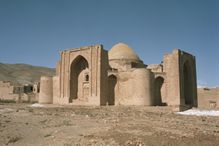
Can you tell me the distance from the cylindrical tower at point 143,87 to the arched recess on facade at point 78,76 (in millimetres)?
6675

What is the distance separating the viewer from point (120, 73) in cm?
2909

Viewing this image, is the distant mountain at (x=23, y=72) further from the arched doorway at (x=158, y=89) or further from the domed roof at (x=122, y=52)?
the arched doorway at (x=158, y=89)

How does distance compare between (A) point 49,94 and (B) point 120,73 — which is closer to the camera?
(B) point 120,73

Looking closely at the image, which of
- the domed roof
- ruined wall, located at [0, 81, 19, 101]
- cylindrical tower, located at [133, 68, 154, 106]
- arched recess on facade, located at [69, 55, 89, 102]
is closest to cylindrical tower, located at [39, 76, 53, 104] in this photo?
arched recess on facade, located at [69, 55, 89, 102]

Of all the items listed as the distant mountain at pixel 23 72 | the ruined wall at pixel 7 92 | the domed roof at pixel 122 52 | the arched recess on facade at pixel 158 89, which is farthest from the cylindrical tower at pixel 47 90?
the distant mountain at pixel 23 72

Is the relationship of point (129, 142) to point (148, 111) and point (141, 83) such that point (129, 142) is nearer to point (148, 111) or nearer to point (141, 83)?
point (148, 111)

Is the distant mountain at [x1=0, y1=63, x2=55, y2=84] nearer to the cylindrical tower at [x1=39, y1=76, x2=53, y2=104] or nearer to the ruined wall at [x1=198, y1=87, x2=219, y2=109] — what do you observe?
the cylindrical tower at [x1=39, y1=76, x2=53, y2=104]

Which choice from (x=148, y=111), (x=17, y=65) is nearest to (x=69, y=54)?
(x=148, y=111)

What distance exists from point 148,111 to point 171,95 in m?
3.95

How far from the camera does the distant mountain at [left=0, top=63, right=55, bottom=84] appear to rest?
339ft

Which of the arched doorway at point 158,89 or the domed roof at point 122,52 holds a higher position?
the domed roof at point 122,52

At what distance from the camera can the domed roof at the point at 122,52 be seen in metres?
34.0

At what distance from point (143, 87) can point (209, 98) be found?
42.2ft

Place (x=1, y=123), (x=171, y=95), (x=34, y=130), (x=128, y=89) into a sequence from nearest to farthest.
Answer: (x=34, y=130)
(x=1, y=123)
(x=171, y=95)
(x=128, y=89)
